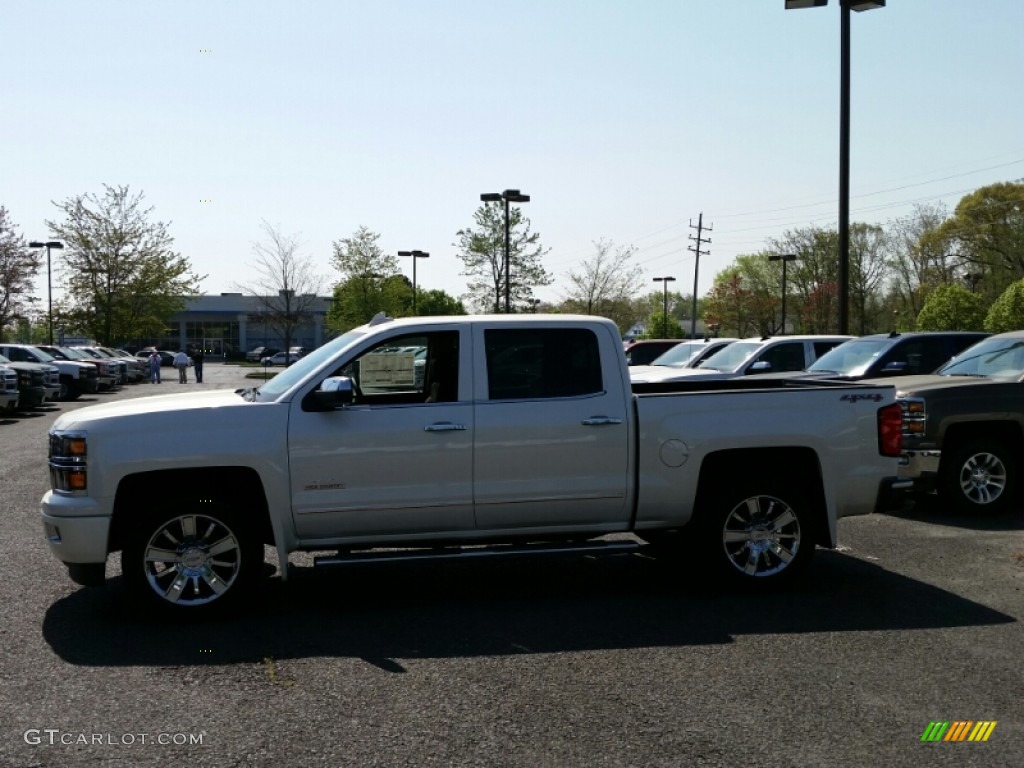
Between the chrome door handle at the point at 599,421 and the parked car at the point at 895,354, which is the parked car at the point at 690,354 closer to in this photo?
the parked car at the point at 895,354

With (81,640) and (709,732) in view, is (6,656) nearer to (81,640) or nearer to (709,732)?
(81,640)

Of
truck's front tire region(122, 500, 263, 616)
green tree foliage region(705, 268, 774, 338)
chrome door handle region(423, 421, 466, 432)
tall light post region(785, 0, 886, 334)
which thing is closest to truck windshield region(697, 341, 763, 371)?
tall light post region(785, 0, 886, 334)

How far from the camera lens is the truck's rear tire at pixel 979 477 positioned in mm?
10852

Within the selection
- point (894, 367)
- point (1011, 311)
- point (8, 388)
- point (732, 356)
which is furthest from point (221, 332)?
point (894, 367)

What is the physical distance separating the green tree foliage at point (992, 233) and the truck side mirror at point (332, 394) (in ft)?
208

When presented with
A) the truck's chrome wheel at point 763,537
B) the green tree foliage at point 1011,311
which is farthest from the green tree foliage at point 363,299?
the truck's chrome wheel at point 763,537

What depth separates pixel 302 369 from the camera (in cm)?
746

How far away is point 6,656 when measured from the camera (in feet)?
19.9

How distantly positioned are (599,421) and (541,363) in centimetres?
55

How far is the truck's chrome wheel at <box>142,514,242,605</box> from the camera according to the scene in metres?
6.78

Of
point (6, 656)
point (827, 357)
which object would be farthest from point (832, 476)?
point (827, 357)

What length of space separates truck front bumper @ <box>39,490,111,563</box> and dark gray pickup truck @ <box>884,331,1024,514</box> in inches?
290

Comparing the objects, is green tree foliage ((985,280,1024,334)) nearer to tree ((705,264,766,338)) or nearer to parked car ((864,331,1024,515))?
tree ((705,264,766,338))

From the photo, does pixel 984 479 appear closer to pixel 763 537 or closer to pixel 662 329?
pixel 763 537
